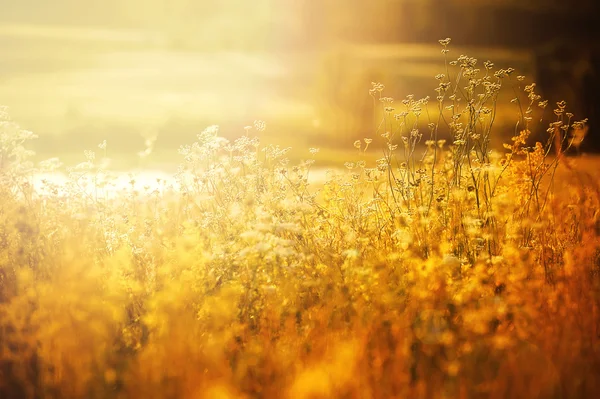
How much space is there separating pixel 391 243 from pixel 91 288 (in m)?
2.58

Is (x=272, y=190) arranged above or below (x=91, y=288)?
above

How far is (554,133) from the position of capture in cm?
530

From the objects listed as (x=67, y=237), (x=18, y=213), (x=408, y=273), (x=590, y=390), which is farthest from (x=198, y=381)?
(x=18, y=213)

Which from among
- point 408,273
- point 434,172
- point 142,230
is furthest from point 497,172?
point 142,230

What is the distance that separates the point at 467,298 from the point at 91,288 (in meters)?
2.48

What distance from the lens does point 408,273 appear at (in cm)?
435

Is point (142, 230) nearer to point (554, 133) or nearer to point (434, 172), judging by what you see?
point (434, 172)

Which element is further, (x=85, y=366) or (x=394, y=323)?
(x=394, y=323)

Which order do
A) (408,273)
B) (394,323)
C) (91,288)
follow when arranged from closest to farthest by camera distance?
(394,323) < (91,288) < (408,273)

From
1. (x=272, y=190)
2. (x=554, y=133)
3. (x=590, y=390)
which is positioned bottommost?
(x=590, y=390)

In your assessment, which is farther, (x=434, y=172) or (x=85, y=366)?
(x=434, y=172)

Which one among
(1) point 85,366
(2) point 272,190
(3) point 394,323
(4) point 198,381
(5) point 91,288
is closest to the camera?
(4) point 198,381

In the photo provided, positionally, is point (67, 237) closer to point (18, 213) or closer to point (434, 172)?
point (18, 213)

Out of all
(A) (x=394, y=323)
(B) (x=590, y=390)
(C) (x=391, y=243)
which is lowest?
(B) (x=590, y=390)
